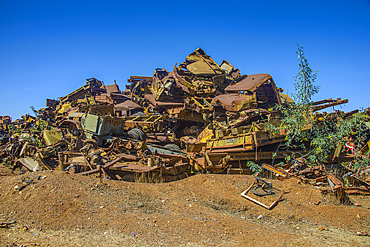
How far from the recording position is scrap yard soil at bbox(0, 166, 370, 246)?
11.6 feet

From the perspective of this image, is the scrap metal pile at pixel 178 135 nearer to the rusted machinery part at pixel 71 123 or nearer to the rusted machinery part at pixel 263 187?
the rusted machinery part at pixel 71 123

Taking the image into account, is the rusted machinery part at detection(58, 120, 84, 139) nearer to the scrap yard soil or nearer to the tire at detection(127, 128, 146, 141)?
the tire at detection(127, 128, 146, 141)

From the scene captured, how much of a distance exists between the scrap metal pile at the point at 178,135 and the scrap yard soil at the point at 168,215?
742 mm

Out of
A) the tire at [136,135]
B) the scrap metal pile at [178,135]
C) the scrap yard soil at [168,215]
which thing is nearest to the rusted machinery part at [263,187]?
the scrap yard soil at [168,215]

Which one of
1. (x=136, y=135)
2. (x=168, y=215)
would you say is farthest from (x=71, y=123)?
(x=168, y=215)

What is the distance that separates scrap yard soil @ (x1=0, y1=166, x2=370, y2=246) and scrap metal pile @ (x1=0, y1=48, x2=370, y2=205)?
2.43ft

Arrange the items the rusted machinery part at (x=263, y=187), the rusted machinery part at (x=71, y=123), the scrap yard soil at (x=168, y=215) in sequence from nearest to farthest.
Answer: the scrap yard soil at (x=168, y=215) → the rusted machinery part at (x=263, y=187) → the rusted machinery part at (x=71, y=123)

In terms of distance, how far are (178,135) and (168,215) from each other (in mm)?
8619

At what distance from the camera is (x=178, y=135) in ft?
42.9

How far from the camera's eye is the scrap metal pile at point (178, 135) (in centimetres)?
665

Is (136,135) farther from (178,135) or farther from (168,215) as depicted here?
(168,215)

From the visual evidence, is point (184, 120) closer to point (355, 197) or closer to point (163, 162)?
point (163, 162)

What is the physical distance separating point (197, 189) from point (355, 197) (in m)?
3.52

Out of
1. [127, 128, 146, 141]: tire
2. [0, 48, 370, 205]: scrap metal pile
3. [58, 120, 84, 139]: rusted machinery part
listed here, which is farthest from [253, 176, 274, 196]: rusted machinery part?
[58, 120, 84, 139]: rusted machinery part
